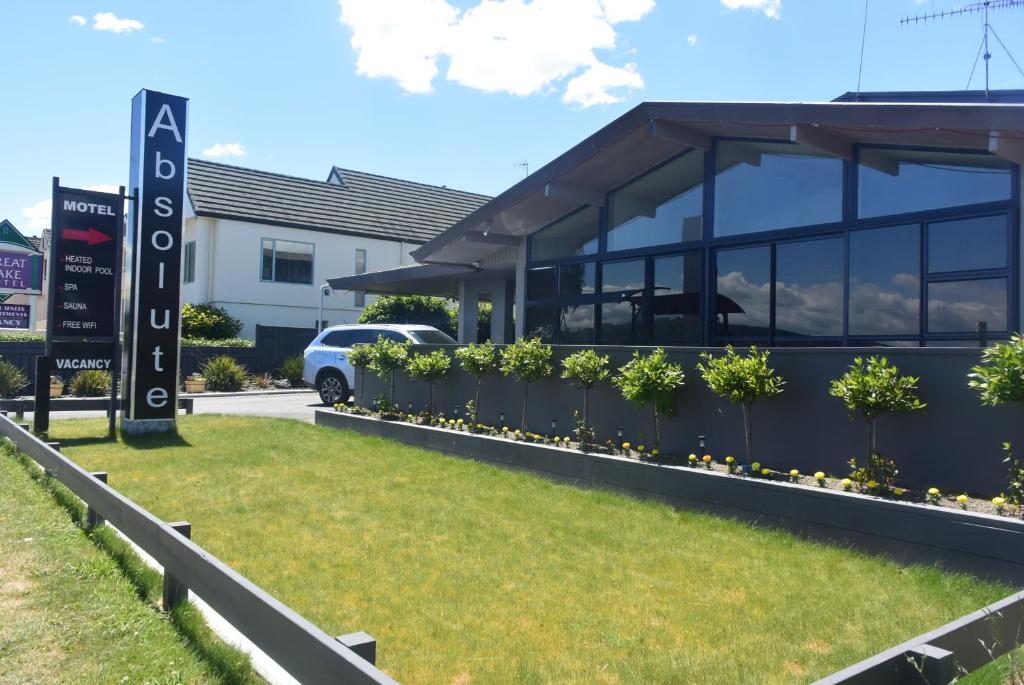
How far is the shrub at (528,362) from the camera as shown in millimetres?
9969

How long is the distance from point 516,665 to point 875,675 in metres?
1.78

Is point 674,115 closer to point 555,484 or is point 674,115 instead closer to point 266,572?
point 555,484

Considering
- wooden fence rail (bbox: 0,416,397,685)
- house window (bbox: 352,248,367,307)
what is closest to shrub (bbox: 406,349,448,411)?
wooden fence rail (bbox: 0,416,397,685)

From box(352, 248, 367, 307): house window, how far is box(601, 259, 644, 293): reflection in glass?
1969 cm

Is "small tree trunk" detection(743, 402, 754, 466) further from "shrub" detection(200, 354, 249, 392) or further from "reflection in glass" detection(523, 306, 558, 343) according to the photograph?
"shrub" detection(200, 354, 249, 392)

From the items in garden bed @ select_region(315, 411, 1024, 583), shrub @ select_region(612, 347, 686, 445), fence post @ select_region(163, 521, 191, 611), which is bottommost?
fence post @ select_region(163, 521, 191, 611)

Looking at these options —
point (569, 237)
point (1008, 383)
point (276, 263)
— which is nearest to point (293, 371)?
point (276, 263)

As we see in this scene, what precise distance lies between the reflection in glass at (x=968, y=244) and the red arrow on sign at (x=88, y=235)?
11031 millimetres

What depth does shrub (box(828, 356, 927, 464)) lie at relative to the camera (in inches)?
248

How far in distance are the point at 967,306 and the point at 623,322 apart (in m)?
4.85

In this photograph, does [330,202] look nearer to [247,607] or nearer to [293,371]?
[293,371]

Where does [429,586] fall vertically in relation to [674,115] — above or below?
below

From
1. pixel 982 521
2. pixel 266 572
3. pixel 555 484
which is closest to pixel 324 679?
pixel 266 572

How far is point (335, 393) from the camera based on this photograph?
1733 cm
